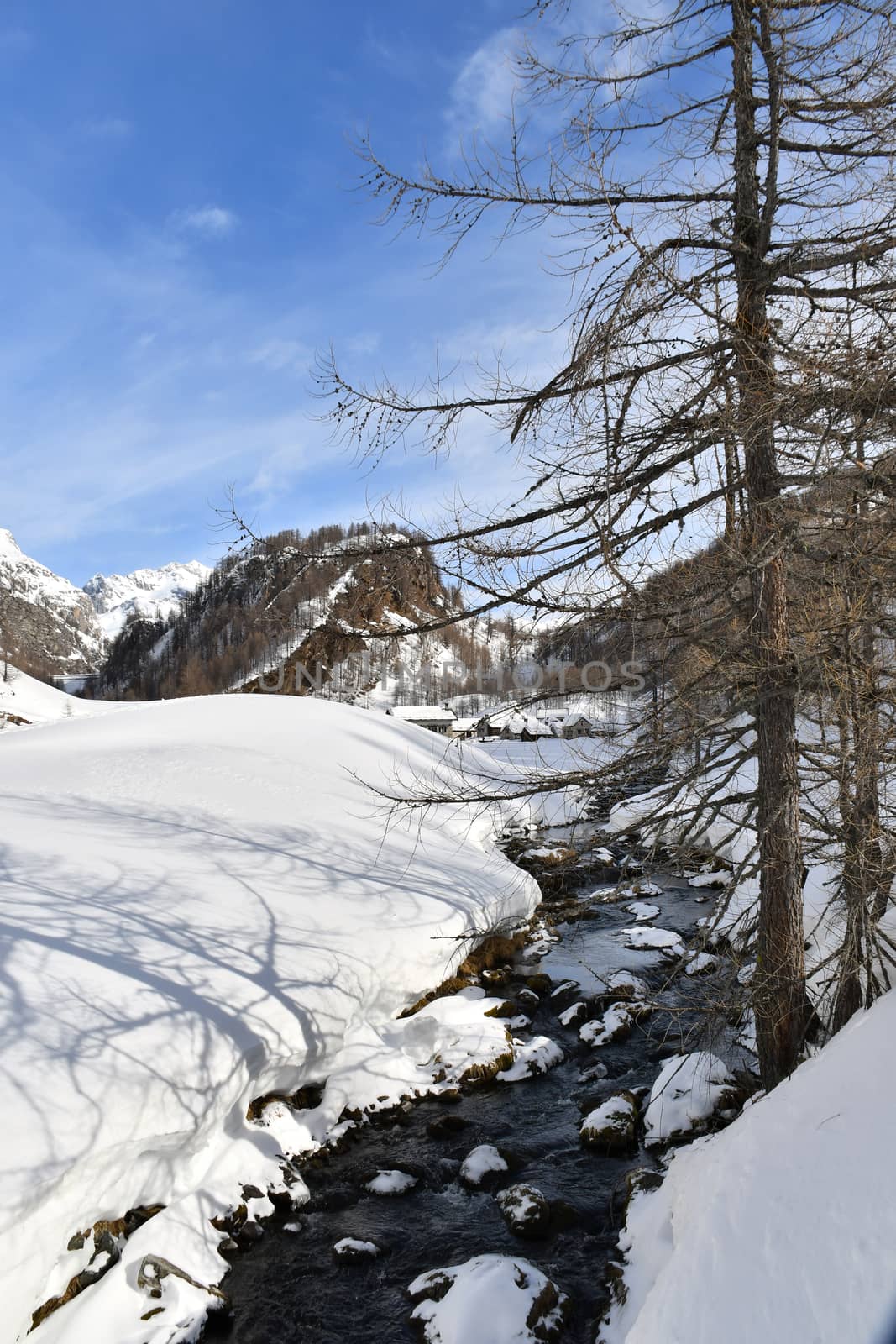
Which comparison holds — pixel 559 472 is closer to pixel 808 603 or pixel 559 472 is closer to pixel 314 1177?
pixel 808 603

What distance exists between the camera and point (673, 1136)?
727 centimetres

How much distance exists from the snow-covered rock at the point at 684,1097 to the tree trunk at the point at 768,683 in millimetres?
1911

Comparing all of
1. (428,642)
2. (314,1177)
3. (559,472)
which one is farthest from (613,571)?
(314,1177)

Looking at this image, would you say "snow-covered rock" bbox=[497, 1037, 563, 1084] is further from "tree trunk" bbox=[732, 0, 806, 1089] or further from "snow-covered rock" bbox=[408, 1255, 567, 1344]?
"tree trunk" bbox=[732, 0, 806, 1089]

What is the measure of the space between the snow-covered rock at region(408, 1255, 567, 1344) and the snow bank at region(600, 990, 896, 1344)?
62 centimetres

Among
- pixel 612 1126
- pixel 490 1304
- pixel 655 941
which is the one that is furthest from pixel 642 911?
pixel 490 1304

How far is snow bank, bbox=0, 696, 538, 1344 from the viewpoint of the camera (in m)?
5.64

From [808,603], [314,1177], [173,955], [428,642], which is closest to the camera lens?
[808,603]

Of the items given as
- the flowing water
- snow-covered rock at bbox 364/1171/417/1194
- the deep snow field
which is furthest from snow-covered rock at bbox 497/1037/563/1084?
snow-covered rock at bbox 364/1171/417/1194

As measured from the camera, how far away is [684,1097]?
298 inches

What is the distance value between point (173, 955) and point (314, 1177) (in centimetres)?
275

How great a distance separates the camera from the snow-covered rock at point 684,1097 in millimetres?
7309

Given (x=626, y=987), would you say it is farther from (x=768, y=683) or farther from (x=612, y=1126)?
(x=768, y=683)

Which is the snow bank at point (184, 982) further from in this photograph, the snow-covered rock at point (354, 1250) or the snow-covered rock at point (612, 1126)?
the snow-covered rock at point (612, 1126)
